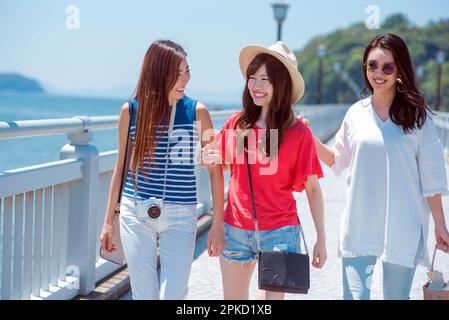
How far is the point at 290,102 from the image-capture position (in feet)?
10.5

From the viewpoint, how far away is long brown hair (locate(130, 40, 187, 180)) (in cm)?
306

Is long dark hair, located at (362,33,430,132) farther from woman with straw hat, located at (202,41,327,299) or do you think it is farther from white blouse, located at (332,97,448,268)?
woman with straw hat, located at (202,41,327,299)

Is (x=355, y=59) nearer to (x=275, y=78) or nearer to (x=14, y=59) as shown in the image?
(x=14, y=59)

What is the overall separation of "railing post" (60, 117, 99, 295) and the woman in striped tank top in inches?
62.3

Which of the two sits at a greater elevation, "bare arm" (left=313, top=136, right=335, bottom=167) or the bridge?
"bare arm" (left=313, top=136, right=335, bottom=167)

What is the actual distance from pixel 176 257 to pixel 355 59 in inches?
5655

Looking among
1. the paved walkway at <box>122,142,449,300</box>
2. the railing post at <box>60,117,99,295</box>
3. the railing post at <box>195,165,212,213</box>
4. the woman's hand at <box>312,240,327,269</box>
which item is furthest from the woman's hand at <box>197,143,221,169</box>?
the railing post at <box>195,165,212,213</box>

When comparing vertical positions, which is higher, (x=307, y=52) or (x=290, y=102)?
(x=307, y=52)

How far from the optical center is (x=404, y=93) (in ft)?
A: 10.8

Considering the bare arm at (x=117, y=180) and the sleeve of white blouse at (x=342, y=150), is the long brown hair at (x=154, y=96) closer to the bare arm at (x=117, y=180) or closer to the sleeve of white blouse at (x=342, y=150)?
the bare arm at (x=117, y=180)

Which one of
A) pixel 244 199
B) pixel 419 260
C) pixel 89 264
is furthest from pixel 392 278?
pixel 89 264

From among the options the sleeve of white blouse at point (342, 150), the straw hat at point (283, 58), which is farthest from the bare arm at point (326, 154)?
the straw hat at point (283, 58)

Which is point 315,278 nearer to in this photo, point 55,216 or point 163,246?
point 55,216

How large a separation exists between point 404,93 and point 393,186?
0.45 metres
